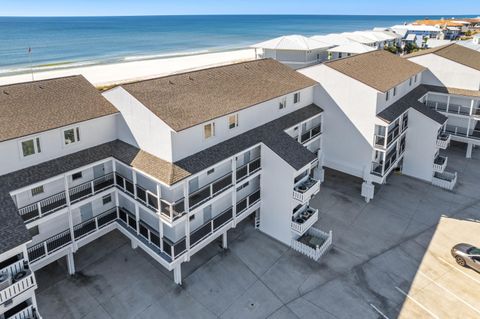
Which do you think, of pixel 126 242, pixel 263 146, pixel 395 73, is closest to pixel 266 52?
pixel 395 73

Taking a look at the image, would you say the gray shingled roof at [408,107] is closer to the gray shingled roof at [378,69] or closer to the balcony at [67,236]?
the gray shingled roof at [378,69]

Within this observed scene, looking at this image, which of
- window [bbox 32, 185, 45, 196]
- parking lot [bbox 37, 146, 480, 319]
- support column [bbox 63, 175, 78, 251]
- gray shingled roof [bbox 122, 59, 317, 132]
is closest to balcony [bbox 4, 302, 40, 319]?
parking lot [bbox 37, 146, 480, 319]

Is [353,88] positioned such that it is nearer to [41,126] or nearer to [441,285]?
[441,285]

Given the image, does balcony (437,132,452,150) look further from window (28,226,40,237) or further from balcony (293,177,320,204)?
window (28,226,40,237)

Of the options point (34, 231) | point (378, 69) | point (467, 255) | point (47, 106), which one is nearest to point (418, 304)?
point (467, 255)

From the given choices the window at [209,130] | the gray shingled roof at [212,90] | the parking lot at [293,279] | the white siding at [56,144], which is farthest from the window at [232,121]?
the parking lot at [293,279]

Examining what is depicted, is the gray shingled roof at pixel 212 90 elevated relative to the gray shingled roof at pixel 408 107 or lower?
elevated

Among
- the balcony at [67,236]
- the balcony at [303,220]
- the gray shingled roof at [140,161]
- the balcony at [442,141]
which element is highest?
the gray shingled roof at [140,161]
